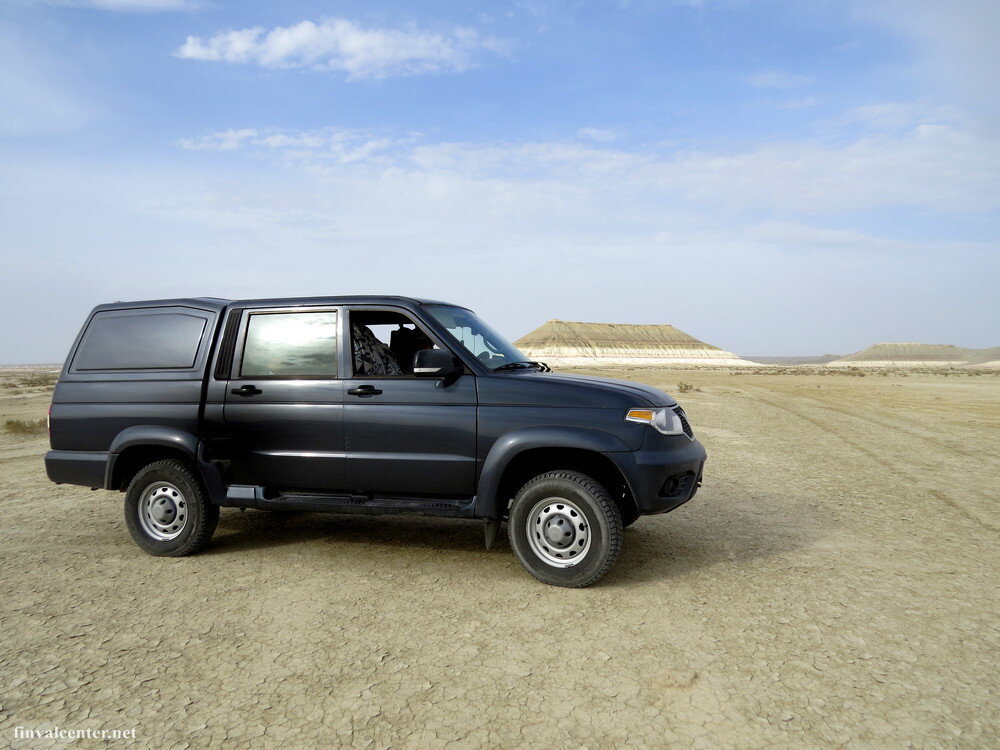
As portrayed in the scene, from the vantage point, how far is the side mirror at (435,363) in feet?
15.5

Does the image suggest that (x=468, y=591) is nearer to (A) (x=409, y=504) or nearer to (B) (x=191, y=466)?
(A) (x=409, y=504)

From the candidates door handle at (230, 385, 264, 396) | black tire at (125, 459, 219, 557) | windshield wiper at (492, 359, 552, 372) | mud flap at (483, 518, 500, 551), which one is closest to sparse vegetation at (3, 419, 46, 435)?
black tire at (125, 459, 219, 557)

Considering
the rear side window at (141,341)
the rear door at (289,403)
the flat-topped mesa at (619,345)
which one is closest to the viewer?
the rear door at (289,403)

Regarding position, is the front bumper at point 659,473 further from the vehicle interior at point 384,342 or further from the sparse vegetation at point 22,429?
the sparse vegetation at point 22,429

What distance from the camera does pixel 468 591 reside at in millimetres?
4652

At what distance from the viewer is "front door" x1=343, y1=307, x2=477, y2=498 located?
488 cm

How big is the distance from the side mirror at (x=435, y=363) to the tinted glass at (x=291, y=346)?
2.83 ft

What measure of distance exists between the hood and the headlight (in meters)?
0.06

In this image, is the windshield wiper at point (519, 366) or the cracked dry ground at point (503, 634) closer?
the cracked dry ground at point (503, 634)

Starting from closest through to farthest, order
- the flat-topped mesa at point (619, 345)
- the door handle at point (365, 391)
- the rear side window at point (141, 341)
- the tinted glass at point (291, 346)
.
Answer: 1. the door handle at point (365, 391)
2. the tinted glass at point (291, 346)
3. the rear side window at point (141, 341)
4. the flat-topped mesa at point (619, 345)

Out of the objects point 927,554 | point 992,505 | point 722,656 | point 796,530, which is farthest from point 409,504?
point 992,505

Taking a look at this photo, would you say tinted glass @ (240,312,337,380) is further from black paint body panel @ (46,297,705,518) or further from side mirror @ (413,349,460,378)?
side mirror @ (413,349,460,378)

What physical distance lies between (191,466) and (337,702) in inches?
120

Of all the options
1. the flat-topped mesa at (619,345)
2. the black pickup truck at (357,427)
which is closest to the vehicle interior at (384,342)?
the black pickup truck at (357,427)
